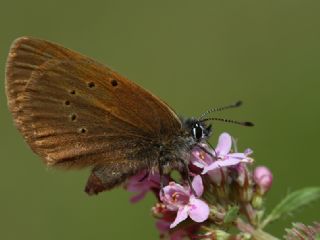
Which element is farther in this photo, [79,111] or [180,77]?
[180,77]

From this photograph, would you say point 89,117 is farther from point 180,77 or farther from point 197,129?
point 180,77

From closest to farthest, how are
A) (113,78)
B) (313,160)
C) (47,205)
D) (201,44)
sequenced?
(113,78) < (313,160) < (47,205) < (201,44)

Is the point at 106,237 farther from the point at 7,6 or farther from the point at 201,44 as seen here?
the point at 7,6

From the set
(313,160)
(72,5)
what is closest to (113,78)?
(313,160)

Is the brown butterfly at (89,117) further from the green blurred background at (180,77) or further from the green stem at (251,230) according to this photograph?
the green blurred background at (180,77)

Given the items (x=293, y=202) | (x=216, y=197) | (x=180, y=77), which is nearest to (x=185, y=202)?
(x=216, y=197)

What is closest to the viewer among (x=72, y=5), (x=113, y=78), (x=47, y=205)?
(x=113, y=78)
